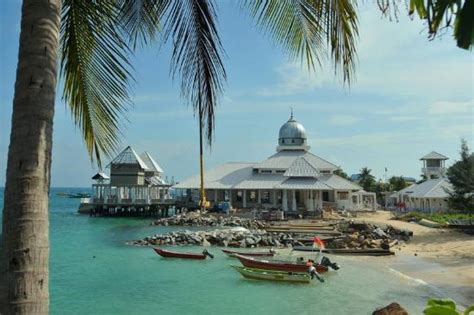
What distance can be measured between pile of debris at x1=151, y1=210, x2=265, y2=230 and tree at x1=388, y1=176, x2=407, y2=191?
37.4 metres

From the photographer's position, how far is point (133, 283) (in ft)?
63.8

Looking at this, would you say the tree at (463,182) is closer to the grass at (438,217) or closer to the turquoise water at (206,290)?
the grass at (438,217)

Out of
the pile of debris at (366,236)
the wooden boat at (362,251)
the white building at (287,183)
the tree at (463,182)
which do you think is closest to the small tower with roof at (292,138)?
the white building at (287,183)

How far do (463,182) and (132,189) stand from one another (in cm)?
3560

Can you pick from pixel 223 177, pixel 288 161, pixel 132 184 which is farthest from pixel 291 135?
pixel 132 184

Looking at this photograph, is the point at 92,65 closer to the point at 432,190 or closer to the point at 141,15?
the point at 141,15

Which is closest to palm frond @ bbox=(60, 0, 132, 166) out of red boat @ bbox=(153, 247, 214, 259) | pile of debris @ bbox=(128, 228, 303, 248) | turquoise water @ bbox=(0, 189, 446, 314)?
turquoise water @ bbox=(0, 189, 446, 314)

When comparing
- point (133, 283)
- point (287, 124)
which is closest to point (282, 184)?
point (287, 124)

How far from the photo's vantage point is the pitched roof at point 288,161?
157 feet

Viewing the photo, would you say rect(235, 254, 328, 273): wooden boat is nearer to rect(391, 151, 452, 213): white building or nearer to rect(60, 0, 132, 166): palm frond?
rect(60, 0, 132, 166): palm frond

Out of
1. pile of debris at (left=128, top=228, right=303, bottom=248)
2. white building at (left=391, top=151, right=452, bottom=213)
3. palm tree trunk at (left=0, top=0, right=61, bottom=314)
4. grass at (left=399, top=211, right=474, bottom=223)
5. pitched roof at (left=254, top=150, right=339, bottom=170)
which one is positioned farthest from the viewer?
pitched roof at (left=254, top=150, right=339, bottom=170)

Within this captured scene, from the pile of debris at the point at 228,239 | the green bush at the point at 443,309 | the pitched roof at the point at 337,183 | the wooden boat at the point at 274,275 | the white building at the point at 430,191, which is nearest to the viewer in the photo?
the green bush at the point at 443,309

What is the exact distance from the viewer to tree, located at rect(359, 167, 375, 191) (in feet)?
235

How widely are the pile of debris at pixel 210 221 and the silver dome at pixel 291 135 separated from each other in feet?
49.0
